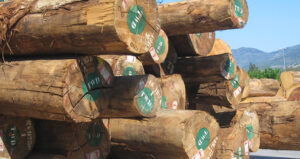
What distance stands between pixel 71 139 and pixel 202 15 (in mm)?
1837

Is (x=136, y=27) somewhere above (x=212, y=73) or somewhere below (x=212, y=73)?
above

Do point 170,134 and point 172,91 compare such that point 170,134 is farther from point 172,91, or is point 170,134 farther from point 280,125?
point 280,125

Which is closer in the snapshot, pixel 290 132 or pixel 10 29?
pixel 10 29

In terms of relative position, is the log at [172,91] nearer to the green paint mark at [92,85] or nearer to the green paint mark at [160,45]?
the green paint mark at [160,45]

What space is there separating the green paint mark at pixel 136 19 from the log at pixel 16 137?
4.12ft

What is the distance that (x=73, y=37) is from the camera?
2.41 m

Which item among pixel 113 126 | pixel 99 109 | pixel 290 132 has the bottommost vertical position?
pixel 290 132

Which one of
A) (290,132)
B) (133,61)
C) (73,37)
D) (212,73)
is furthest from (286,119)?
(73,37)

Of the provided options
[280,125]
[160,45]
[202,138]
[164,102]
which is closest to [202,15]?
[160,45]

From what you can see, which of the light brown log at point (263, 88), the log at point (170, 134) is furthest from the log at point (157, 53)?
the light brown log at point (263, 88)

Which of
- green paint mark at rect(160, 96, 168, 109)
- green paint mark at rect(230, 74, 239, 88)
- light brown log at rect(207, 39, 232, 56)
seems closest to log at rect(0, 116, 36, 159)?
green paint mark at rect(160, 96, 168, 109)

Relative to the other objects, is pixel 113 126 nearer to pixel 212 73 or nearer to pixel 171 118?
pixel 171 118

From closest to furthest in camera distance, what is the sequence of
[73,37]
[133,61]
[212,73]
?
[73,37] < [133,61] < [212,73]

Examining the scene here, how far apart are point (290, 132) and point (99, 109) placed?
9.73 feet
